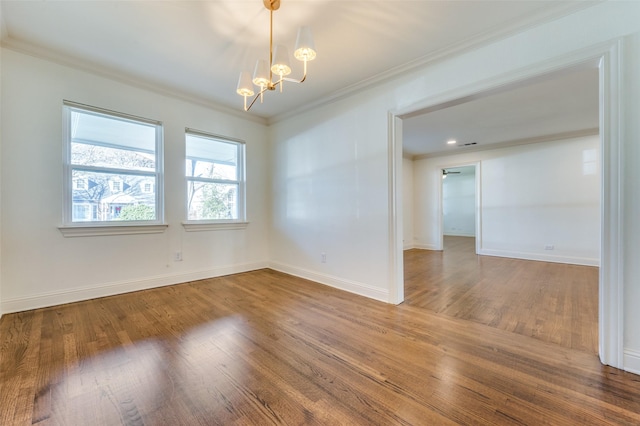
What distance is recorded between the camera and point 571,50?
1.83 m

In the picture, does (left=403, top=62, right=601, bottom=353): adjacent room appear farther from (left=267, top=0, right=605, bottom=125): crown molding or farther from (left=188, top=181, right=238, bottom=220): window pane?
(left=188, top=181, right=238, bottom=220): window pane

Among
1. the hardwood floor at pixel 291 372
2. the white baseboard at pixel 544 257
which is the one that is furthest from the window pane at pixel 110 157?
the white baseboard at pixel 544 257

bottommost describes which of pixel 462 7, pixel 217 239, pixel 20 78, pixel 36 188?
pixel 217 239

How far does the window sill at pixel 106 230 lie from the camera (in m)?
2.74

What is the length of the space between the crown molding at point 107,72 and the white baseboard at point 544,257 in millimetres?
5984

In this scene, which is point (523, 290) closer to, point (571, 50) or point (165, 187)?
point (571, 50)

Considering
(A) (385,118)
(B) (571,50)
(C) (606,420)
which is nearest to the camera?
(C) (606,420)

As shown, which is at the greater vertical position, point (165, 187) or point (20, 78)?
point (20, 78)

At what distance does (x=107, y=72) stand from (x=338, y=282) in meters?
3.68

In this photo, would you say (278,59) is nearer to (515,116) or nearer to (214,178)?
(214,178)

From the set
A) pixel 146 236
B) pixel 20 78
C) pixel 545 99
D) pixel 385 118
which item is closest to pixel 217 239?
pixel 146 236

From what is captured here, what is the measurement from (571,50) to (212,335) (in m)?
3.48

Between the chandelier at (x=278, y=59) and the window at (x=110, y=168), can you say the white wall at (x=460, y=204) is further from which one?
the window at (x=110, y=168)

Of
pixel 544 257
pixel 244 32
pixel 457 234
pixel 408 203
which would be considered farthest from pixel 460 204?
pixel 244 32
